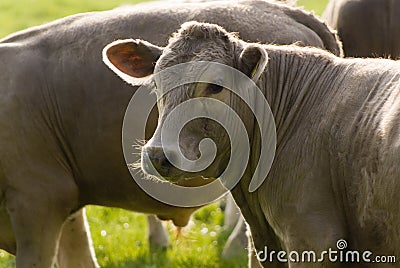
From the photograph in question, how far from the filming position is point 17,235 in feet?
22.0

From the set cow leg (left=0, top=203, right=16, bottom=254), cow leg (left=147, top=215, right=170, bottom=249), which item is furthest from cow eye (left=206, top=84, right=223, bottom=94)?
cow leg (left=147, top=215, right=170, bottom=249)

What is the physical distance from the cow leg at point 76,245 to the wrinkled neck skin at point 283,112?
2299 millimetres

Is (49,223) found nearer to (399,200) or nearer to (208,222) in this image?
(399,200)

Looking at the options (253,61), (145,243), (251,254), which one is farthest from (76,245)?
(253,61)

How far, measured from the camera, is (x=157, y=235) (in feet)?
29.4

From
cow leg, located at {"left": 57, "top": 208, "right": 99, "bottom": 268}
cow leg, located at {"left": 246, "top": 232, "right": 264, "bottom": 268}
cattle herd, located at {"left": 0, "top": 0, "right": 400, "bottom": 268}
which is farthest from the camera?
cow leg, located at {"left": 57, "top": 208, "right": 99, "bottom": 268}

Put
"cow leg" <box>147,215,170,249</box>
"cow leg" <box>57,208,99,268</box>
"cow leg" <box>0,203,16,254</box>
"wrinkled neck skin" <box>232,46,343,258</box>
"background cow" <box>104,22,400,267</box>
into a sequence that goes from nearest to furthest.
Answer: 1. "background cow" <box>104,22,400,267</box>
2. "wrinkled neck skin" <box>232,46,343,258</box>
3. "cow leg" <box>0,203,16,254</box>
4. "cow leg" <box>57,208,99,268</box>
5. "cow leg" <box>147,215,170,249</box>

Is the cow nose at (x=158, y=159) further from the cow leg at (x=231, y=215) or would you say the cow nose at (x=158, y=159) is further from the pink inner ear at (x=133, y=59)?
the cow leg at (x=231, y=215)

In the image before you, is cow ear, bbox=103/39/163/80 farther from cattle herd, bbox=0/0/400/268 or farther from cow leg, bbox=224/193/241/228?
cow leg, bbox=224/193/241/228

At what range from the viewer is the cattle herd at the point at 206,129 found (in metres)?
5.01

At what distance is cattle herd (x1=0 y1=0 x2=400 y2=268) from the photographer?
5.01 m

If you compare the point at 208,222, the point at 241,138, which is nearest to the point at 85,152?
the point at 241,138

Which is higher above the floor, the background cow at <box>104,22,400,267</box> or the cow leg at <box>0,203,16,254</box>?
the background cow at <box>104,22,400,267</box>

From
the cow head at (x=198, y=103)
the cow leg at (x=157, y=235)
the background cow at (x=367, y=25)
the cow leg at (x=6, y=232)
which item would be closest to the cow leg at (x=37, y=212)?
the cow leg at (x=6, y=232)
